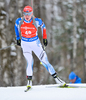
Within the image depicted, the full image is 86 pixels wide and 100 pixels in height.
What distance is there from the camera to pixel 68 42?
1264cm

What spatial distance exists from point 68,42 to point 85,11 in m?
2.13

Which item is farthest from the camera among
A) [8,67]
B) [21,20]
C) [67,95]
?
[8,67]

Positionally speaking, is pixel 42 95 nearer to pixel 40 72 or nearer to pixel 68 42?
pixel 40 72

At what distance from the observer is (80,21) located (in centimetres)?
1248

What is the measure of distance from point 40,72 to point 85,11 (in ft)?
14.8

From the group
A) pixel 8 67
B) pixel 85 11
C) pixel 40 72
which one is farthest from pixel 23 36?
pixel 85 11

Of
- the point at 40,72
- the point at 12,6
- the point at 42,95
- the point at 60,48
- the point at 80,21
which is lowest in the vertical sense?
the point at 40,72

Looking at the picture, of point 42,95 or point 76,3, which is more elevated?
point 76,3

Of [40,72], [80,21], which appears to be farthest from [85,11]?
[40,72]

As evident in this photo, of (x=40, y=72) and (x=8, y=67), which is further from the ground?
(x=8, y=67)

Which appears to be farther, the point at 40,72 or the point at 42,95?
the point at 40,72

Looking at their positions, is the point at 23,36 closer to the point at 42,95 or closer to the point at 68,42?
the point at 42,95

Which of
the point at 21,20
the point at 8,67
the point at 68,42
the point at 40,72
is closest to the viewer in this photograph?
the point at 21,20

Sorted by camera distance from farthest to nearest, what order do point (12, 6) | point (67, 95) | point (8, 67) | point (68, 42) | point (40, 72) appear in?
point (68, 42) < point (40, 72) < point (12, 6) < point (8, 67) < point (67, 95)
